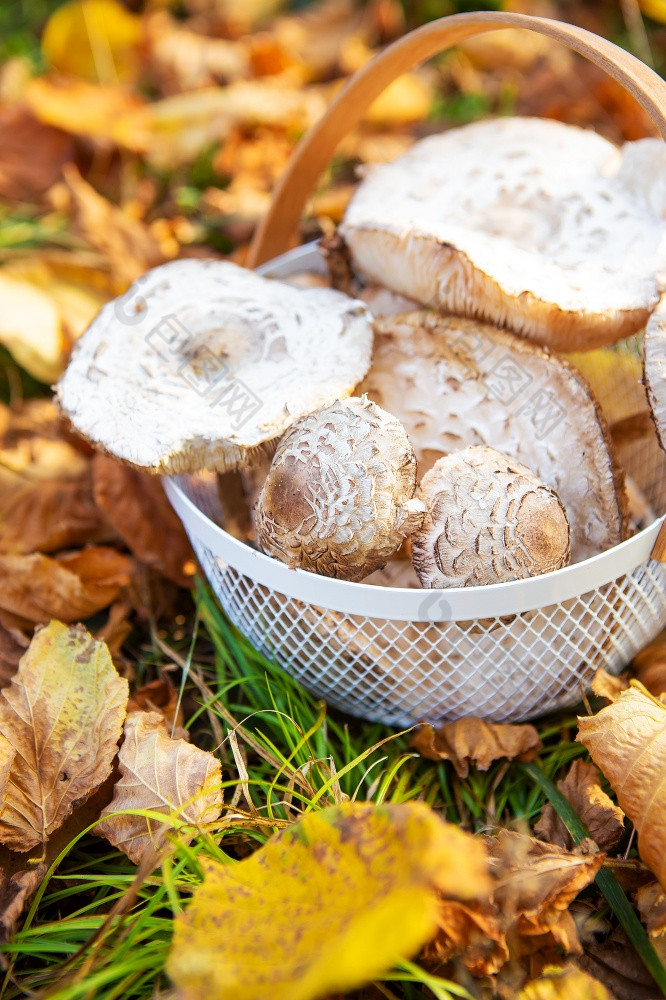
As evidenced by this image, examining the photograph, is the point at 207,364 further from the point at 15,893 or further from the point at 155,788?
the point at 15,893

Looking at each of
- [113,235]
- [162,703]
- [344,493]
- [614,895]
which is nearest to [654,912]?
[614,895]

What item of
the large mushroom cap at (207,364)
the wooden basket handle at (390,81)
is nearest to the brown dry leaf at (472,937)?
the large mushroom cap at (207,364)

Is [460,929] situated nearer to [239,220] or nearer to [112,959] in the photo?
[112,959]

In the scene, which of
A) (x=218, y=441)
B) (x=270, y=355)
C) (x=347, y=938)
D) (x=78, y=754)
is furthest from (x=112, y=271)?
(x=347, y=938)

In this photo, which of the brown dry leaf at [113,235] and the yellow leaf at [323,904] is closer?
the yellow leaf at [323,904]

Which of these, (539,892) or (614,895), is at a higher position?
(539,892)

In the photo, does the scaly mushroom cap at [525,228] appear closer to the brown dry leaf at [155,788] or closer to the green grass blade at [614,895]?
the green grass blade at [614,895]

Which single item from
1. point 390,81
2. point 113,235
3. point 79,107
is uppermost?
point 79,107
